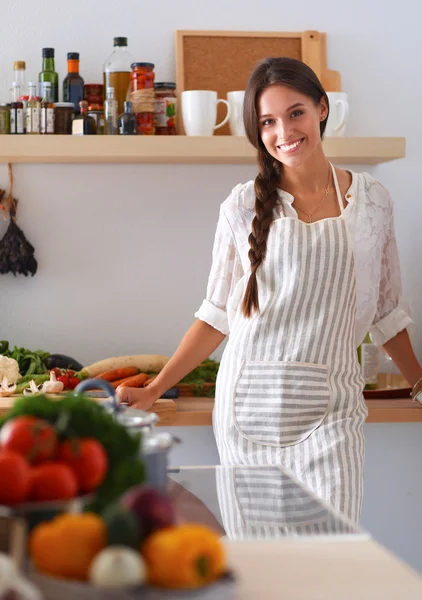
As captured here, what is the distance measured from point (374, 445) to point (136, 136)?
1242 millimetres

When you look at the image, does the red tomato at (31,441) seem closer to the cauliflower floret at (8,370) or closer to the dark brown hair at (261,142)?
the dark brown hair at (261,142)

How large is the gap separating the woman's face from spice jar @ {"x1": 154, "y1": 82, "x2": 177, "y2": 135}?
2.39 ft

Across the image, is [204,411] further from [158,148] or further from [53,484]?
[53,484]

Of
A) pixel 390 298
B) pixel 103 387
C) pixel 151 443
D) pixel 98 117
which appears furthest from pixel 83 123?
pixel 151 443

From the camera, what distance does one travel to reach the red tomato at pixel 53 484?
A: 2.41 feet

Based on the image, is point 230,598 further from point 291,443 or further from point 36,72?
Answer: point 36,72

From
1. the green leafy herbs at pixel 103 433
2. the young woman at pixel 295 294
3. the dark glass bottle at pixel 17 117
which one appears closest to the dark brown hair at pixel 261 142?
A: the young woman at pixel 295 294

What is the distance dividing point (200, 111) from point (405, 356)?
3.10 ft

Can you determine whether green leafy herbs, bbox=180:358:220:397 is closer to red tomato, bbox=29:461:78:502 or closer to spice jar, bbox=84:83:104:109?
spice jar, bbox=84:83:104:109

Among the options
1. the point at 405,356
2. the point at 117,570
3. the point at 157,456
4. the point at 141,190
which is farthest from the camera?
Answer: the point at 141,190

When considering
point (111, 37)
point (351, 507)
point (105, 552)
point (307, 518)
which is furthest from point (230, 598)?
point (111, 37)

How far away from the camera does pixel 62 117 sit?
251 centimetres

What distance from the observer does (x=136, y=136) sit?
246 cm

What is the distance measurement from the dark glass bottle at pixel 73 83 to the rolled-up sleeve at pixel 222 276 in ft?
2.60
